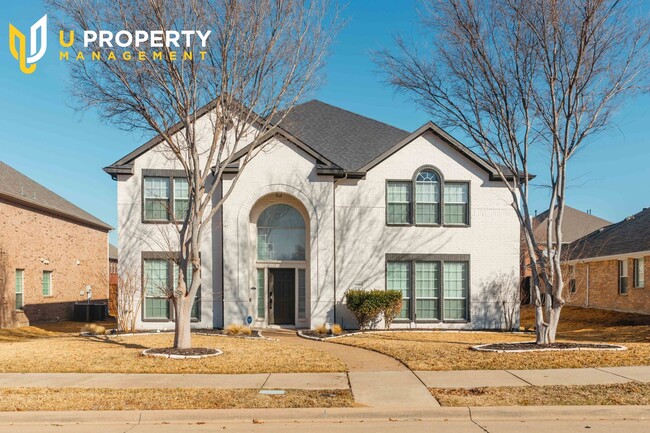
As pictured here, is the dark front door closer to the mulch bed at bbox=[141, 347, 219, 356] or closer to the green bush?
the green bush

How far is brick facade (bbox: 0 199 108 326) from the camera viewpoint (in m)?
23.5

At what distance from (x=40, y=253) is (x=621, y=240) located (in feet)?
89.2

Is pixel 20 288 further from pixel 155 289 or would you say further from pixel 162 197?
pixel 162 197

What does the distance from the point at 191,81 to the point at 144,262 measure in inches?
328

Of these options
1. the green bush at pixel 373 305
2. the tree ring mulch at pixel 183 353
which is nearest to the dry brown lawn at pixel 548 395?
the tree ring mulch at pixel 183 353

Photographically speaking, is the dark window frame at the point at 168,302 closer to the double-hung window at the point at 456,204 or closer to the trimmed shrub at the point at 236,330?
the trimmed shrub at the point at 236,330

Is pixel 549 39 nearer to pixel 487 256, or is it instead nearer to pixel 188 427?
pixel 487 256

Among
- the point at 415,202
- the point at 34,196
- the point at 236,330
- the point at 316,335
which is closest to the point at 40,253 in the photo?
the point at 34,196

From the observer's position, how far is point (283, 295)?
21141 millimetres

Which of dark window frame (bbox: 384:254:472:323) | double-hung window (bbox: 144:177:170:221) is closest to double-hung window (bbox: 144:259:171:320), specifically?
double-hung window (bbox: 144:177:170:221)

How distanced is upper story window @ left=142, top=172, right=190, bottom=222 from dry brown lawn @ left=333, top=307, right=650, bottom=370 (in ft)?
24.6

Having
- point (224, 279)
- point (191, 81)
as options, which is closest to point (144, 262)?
point (224, 279)

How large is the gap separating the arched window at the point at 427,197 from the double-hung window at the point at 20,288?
55.9 feet

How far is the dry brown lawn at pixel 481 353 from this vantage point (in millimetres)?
11838
